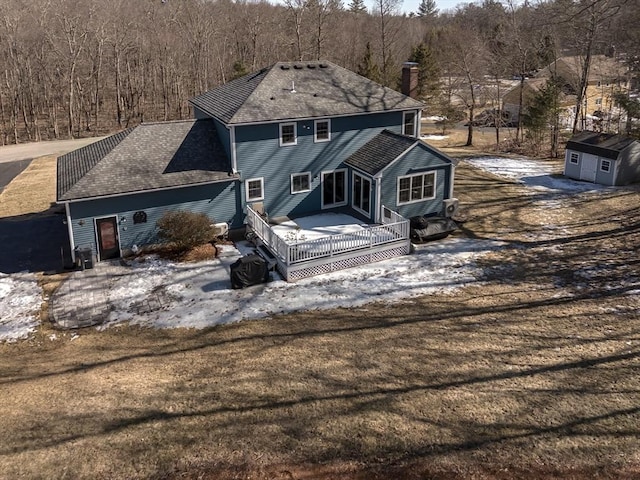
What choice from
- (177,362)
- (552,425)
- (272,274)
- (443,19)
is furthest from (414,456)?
(443,19)

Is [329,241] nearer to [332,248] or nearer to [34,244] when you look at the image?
[332,248]

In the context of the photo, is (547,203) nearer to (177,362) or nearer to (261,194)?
(261,194)

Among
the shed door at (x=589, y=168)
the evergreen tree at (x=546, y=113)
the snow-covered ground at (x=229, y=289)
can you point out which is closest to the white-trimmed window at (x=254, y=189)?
the snow-covered ground at (x=229, y=289)

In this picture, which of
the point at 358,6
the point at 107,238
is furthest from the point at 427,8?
the point at 107,238

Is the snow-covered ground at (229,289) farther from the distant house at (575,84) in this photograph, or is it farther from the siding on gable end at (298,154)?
the distant house at (575,84)

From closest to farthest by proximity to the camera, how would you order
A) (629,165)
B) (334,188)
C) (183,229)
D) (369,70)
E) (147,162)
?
1. (183,229)
2. (147,162)
3. (334,188)
4. (629,165)
5. (369,70)

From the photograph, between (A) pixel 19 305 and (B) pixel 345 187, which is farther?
(B) pixel 345 187
